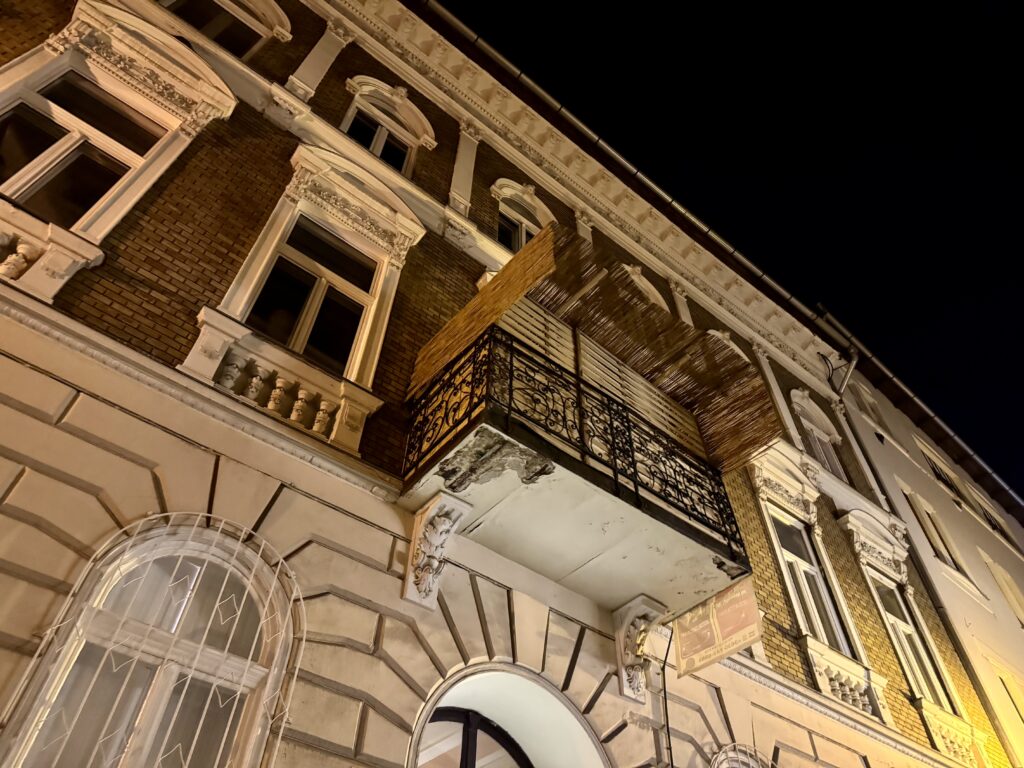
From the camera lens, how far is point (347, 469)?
19.7ft

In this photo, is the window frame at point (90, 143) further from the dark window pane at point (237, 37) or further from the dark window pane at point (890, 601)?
the dark window pane at point (890, 601)

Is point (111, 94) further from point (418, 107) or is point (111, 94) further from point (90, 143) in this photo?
point (418, 107)

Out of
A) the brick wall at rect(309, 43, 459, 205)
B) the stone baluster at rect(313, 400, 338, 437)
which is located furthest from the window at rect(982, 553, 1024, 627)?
the stone baluster at rect(313, 400, 338, 437)

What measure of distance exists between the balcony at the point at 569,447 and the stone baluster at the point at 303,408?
1.02m

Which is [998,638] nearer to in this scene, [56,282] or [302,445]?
[302,445]

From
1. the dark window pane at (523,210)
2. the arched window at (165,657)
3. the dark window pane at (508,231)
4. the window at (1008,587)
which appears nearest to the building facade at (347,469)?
the arched window at (165,657)

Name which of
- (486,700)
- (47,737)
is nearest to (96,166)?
(47,737)

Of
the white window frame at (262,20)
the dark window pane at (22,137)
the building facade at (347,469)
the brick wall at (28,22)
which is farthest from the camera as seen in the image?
the white window frame at (262,20)

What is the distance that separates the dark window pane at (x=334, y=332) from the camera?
24.2 ft

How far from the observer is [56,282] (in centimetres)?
543

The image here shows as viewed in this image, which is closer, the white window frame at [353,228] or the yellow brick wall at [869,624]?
the white window frame at [353,228]

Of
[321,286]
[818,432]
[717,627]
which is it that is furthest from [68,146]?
[818,432]

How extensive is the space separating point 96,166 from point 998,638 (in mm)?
17882

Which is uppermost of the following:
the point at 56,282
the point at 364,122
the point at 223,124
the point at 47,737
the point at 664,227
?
the point at 664,227
